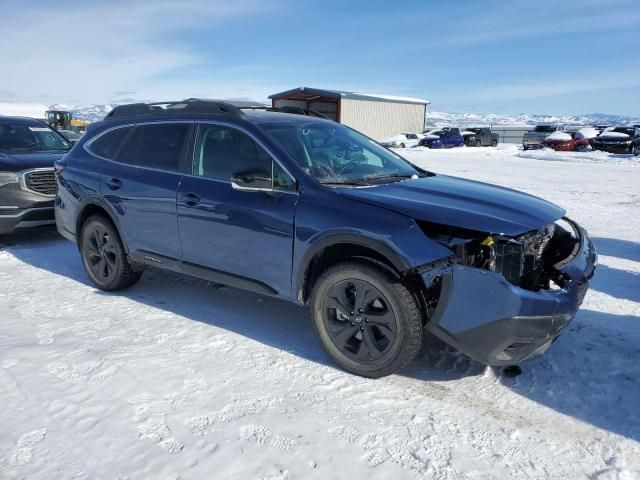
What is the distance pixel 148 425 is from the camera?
300 cm

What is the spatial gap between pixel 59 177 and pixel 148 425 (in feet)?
12.0

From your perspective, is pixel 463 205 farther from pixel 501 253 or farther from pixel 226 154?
pixel 226 154

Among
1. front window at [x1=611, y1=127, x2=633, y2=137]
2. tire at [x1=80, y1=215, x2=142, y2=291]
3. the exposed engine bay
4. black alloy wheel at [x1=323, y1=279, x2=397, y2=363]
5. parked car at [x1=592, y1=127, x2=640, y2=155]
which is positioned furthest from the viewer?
front window at [x1=611, y1=127, x2=633, y2=137]

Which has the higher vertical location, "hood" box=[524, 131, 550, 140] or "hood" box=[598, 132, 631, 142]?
"hood" box=[598, 132, 631, 142]

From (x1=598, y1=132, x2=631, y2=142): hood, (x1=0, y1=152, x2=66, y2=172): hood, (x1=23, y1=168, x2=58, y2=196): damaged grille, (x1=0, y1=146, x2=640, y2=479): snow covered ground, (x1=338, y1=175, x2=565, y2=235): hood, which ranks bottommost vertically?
(x1=0, y1=146, x2=640, y2=479): snow covered ground

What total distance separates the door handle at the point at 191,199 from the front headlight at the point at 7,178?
13.1ft

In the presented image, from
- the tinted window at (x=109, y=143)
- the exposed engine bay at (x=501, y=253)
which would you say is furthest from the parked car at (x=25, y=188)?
Answer: the exposed engine bay at (x=501, y=253)

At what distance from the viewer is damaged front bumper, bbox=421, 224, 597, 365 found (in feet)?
9.91

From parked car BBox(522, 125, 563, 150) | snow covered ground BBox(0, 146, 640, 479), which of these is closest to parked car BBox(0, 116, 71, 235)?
snow covered ground BBox(0, 146, 640, 479)

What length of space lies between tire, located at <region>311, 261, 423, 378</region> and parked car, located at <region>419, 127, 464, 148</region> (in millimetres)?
31095

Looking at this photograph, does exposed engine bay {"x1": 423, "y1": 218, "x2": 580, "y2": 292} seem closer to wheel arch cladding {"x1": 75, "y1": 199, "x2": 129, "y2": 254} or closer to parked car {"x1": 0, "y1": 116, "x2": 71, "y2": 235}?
wheel arch cladding {"x1": 75, "y1": 199, "x2": 129, "y2": 254}

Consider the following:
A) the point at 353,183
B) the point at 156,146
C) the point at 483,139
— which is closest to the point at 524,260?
the point at 353,183

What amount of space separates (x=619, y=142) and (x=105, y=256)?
26.9 meters

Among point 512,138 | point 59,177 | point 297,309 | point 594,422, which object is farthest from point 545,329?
point 512,138
